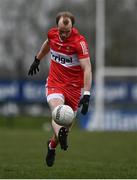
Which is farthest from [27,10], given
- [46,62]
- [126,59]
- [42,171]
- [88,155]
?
[42,171]

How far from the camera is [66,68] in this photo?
1287 cm

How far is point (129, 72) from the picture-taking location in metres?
38.5

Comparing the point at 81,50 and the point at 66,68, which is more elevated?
the point at 81,50

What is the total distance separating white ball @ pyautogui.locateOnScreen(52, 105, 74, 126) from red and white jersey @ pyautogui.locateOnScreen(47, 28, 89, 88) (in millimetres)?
A: 694

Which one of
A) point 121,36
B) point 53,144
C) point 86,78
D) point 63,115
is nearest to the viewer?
point 63,115

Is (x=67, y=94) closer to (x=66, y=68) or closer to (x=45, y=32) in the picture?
(x=66, y=68)

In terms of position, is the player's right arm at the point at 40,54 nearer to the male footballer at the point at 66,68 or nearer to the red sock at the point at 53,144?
the male footballer at the point at 66,68

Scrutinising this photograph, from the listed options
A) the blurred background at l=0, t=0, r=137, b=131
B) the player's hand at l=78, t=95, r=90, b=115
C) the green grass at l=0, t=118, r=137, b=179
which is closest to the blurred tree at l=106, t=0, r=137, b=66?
the blurred background at l=0, t=0, r=137, b=131

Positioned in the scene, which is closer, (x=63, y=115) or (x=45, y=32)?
(x=63, y=115)

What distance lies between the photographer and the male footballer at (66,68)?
12422mm

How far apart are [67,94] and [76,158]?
15.4 feet

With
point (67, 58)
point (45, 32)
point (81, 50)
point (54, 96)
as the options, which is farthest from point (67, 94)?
point (45, 32)

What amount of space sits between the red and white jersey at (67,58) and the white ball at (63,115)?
2.28 ft

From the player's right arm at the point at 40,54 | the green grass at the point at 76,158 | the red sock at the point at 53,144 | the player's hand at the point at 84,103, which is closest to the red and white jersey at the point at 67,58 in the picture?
the player's right arm at the point at 40,54
